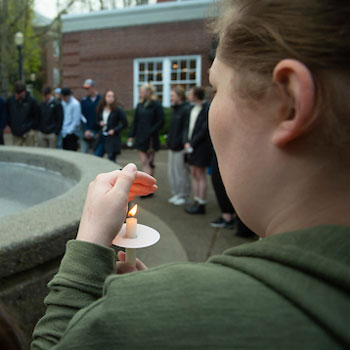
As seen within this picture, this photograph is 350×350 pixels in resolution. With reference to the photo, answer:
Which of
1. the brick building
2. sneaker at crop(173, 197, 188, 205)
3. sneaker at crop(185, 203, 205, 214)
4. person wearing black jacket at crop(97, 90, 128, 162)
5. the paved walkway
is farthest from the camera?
the brick building

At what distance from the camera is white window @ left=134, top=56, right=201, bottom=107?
15.0 m

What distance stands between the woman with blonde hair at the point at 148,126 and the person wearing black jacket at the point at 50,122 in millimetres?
2428

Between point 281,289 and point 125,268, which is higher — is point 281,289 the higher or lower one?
the higher one

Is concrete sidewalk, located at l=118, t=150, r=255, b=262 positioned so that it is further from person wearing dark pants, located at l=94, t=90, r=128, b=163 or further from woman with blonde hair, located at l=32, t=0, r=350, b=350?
woman with blonde hair, located at l=32, t=0, r=350, b=350

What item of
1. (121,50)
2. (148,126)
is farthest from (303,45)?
(121,50)

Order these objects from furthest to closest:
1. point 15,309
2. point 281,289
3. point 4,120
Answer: point 4,120 → point 15,309 → point 281,289

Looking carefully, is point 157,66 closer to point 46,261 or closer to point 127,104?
point 127,104

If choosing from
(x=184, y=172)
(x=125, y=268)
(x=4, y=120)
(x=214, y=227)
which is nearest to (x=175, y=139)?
(x=184, y=172)

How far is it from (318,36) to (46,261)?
4.92 ft

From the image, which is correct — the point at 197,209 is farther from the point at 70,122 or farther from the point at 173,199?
the point at 70,122

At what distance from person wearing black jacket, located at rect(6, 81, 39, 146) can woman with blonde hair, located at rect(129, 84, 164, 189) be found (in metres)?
2.95

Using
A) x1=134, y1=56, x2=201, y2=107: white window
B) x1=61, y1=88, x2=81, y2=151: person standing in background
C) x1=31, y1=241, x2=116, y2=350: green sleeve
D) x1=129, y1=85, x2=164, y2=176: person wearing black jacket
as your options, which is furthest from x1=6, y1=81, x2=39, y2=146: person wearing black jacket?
x1=31, y1=241, x2=116, y2=350: green sleeve

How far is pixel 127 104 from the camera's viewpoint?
16.0 metres

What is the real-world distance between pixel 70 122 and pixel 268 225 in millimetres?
8274
